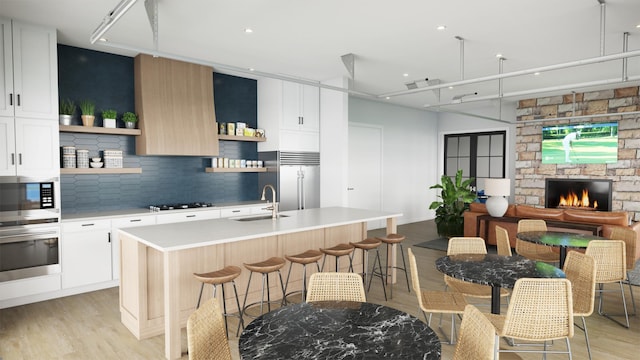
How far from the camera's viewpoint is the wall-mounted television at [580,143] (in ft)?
27.1

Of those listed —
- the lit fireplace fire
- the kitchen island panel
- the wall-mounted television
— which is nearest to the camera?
the kitchen island panel

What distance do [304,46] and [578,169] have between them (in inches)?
267

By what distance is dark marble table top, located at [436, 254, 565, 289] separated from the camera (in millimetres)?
2822

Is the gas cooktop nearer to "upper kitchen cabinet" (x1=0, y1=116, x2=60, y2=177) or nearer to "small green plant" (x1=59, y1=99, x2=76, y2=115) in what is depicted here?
"upper kitchen cabinet" (x1=0, y1=116, x2=60, y2=177)

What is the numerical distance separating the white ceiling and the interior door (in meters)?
2.71

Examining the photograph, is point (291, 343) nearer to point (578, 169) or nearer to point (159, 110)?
point (159, 110)

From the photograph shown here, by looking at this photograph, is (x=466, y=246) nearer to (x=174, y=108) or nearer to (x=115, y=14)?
(x=115, y=14)

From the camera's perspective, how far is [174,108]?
18.7ft

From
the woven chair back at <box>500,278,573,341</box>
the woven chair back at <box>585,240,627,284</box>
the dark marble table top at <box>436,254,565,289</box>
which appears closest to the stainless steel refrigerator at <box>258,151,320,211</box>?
the dark marble table top at <box>436,254,565,289</box>

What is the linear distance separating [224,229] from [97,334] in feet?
4.67

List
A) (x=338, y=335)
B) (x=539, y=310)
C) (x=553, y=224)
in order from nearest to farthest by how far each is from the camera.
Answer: (x=338, y=335) < (x=539, y=310) < (x=553, y=224)

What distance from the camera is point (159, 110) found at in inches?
218

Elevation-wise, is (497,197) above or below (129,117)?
below

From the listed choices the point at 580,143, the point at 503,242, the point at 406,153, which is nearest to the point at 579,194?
the point at 580,143
